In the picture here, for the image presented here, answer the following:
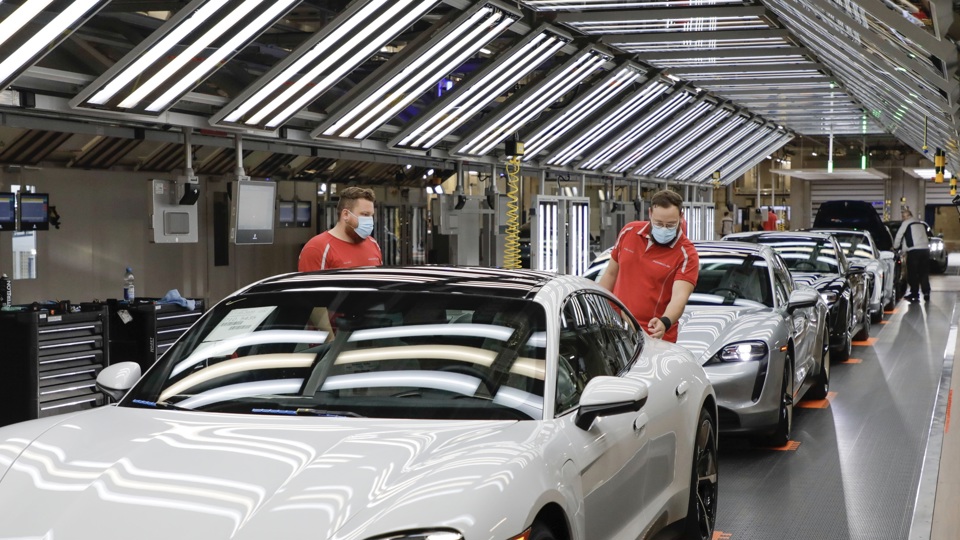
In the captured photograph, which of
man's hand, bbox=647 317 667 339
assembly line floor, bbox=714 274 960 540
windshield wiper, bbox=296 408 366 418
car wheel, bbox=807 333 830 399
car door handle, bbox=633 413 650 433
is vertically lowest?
assembly line floor, bbox=714 274 960 540

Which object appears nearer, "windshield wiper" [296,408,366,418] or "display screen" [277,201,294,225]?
"windshield wiper" [296,408,366,418]

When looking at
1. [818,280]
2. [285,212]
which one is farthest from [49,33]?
[285,212]

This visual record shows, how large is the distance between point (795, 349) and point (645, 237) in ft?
6.52

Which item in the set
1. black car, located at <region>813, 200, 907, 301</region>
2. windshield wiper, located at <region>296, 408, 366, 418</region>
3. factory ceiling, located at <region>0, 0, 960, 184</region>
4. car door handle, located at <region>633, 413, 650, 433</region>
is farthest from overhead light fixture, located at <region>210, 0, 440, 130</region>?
black car, located at <region>813, 200, 907, 301</region>

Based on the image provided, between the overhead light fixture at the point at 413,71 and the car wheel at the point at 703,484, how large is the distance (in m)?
7.05

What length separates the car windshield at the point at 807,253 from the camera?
40.8ft

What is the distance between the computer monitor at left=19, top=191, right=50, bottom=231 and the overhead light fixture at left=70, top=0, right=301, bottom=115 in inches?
141

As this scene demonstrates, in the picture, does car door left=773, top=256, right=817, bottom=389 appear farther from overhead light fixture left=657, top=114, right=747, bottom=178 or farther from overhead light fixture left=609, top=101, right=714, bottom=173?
overhead light fixture left=657, top=114, right=747, bottom=178

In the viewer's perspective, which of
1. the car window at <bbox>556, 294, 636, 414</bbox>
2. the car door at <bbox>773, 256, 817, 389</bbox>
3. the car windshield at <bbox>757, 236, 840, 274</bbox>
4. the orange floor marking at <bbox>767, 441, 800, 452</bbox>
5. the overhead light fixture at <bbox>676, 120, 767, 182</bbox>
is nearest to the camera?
the car window at <bbox>556, 294, 636, 414</bbox>

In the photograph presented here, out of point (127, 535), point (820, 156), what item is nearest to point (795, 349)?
point (127, 535)

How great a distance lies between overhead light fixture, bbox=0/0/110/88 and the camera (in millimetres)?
6961

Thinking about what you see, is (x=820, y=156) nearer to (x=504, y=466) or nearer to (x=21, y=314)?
(x=21, y=314)

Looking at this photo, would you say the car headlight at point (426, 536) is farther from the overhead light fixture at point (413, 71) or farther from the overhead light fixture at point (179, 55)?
the overhead light fixture at point (413, 71)

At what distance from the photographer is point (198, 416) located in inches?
130
